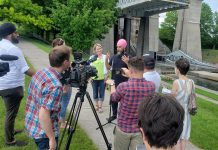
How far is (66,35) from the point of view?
931 inches

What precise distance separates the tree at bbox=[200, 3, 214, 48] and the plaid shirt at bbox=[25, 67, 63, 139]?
79762 mm

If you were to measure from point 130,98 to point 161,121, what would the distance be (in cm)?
220

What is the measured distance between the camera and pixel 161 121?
1784 millimetres

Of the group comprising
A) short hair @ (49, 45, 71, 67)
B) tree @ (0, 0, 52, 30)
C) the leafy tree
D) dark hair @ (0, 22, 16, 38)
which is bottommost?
the leafy tree

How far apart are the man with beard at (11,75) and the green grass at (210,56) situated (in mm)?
67940

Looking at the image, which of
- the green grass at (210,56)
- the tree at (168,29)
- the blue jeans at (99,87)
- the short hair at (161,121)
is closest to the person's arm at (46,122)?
the short hair at (161,121)

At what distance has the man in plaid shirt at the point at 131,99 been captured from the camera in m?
3.99

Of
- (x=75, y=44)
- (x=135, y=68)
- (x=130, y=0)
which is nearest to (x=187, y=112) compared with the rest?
(x=135, y=68)

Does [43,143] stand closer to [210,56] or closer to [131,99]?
[131,99]

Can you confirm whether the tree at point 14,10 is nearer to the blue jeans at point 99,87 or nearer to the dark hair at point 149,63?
the blue jeans at point 99,87

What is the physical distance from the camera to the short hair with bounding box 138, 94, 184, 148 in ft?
5.87

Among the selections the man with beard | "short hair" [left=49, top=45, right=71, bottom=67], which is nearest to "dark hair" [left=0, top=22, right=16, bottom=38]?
the man with beard

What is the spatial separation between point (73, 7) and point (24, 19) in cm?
1189

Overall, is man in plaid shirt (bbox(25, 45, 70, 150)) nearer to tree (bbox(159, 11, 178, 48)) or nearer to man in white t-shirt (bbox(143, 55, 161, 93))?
man in white t-shirt (bbox(143, 55, 161, 93))
